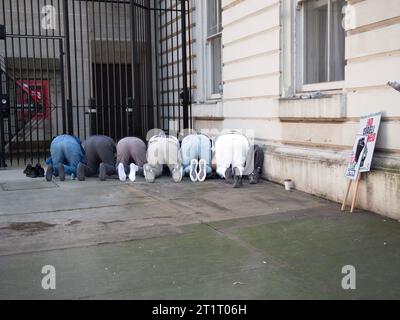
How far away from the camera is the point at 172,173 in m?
9.70

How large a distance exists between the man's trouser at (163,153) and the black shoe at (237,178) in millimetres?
1201

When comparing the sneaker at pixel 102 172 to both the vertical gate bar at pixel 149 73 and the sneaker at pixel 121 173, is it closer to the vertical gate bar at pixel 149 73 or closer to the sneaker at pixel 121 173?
the sneaker at pixel 121 173

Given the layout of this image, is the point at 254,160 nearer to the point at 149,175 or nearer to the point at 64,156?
the point at 149,175

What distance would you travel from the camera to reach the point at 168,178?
32.7ft

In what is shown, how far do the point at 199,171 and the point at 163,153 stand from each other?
2.51 ft

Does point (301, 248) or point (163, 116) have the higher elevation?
point (163, 116)

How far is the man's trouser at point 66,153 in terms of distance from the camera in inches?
380

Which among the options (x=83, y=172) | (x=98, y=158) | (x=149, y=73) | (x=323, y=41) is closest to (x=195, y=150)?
(x=98, y=158)

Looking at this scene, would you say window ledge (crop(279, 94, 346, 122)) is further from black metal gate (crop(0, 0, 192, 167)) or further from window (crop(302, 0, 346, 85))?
black metal gate (crop(0, 0, 192, 167))
